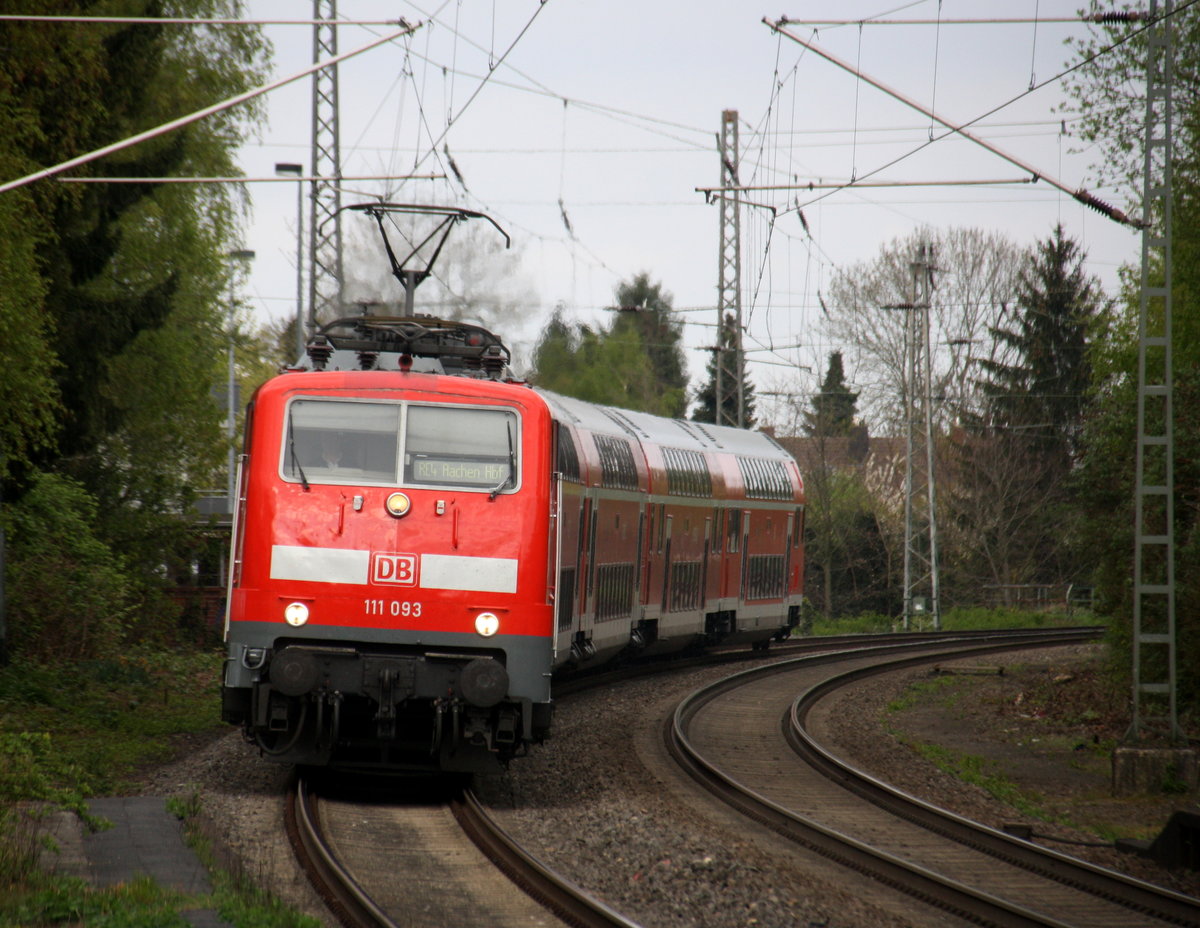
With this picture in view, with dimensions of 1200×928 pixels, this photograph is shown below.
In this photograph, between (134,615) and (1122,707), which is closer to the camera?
(1122,707)

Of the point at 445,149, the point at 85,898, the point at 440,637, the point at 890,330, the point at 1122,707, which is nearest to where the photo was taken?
the point at 85,898

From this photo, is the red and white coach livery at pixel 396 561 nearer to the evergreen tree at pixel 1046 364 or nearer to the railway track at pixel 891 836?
the railway track at pixel 891 836

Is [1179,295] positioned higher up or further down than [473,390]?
higher up

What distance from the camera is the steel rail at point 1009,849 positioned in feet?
29.9

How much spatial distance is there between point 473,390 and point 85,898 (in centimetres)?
507

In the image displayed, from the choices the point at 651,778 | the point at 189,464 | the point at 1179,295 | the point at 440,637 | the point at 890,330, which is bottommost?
the point at 651,778

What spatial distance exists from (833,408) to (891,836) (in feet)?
144

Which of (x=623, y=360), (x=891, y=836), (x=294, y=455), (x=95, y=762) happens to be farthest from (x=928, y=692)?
(x=623, y=360)

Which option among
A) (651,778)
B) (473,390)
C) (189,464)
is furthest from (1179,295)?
(189,464)

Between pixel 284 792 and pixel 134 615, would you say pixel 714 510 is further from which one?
pixel 284 792

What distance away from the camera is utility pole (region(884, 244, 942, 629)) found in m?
35.8

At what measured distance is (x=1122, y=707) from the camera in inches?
759

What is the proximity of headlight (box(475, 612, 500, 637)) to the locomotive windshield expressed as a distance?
0.95 metres

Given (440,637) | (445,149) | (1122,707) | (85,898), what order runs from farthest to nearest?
(445,149), (1122,707), (440,637), (85,898)
